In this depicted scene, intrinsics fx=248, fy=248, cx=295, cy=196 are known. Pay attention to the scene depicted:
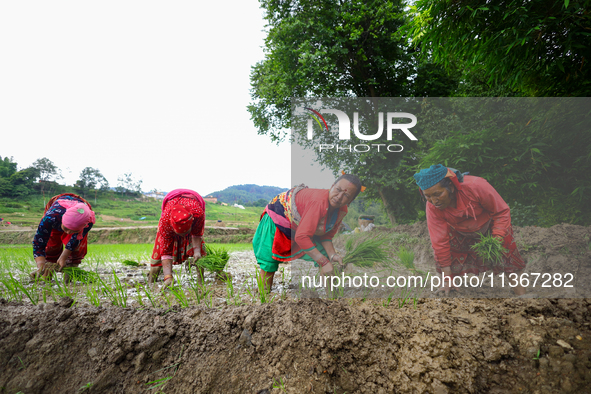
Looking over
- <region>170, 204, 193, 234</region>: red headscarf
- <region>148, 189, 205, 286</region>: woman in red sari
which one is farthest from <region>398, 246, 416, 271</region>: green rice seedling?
<region>170, 204, 193, 234</region>: red headscarf

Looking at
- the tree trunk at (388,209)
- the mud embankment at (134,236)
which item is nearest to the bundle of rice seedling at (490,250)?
Result: the tree trunk at (388,209)

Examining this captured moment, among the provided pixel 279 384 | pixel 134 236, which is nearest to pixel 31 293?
pixel 279 384

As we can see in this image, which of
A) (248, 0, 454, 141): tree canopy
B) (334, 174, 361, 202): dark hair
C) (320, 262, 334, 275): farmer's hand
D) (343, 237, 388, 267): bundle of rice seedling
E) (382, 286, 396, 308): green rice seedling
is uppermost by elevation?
(248, 0, 454, 141): tree canopy

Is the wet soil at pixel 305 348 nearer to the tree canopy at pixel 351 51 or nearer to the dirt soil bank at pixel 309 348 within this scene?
the dirt soil bank at pixel 309 348

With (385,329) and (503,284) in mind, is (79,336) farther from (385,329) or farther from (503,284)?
(503,284)

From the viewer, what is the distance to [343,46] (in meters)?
6.71

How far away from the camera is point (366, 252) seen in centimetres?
217

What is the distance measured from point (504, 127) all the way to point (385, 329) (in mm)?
2146

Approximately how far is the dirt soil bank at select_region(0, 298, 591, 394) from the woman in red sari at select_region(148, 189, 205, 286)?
966 mm

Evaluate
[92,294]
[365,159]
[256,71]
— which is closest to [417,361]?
[365,159]

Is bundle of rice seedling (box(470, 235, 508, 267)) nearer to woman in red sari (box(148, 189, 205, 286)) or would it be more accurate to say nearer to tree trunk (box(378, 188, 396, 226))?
tree trunk (box(378, 188, 396, 226))

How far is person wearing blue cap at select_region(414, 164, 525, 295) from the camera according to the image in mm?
2100

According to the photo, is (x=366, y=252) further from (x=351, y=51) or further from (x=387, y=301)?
(x=351, y=51)

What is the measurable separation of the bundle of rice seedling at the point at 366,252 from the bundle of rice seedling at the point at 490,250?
77 centimetres
